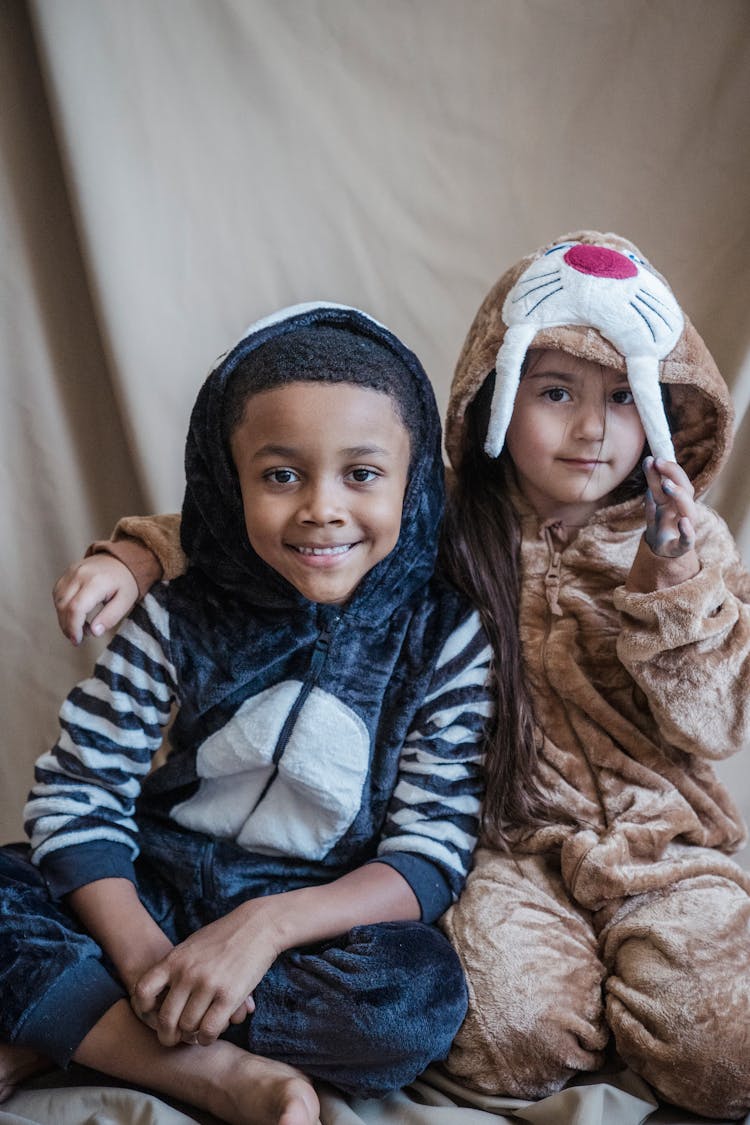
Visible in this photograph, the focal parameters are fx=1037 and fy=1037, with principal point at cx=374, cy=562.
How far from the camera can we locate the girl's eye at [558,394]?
1.18 metres

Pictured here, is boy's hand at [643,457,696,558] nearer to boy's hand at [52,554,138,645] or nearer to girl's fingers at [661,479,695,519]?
girl's fingers at [661,479,695,519]

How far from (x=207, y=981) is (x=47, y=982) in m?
0.17

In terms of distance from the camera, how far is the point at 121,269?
56.4 inches

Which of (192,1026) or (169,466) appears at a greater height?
(169,466)

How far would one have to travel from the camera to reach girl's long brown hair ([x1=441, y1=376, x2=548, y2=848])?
119 cm

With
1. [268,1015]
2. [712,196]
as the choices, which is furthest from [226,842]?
[712,196]

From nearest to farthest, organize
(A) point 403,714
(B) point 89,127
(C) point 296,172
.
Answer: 1. (A) point 403,714
2. (B) point 89,127
3. (C) point 296,172

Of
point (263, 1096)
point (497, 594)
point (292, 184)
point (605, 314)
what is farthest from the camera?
point (292, 184)

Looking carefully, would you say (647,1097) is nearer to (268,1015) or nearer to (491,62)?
(268,1015)

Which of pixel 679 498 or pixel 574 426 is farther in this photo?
pixel 574 426

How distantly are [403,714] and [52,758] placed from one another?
40 cm

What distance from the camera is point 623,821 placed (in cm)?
116

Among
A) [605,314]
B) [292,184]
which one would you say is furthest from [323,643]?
[292,184]

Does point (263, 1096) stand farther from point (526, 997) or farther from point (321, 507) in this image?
point (321, 507)
